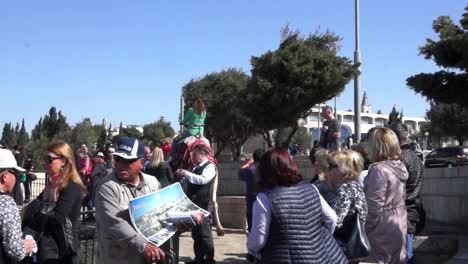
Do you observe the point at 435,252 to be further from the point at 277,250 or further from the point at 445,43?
the point at 445,43

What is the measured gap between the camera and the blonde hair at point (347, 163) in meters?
5.22

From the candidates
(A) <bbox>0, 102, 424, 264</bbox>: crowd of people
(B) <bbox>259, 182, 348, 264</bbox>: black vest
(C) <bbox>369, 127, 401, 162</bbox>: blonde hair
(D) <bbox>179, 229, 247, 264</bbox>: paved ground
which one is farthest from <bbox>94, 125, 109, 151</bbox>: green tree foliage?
(B) <bbox>259, 182, 348, 264</bbox>: black vest

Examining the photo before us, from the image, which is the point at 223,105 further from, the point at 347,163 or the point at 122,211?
the point at 122,211

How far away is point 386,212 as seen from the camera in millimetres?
5500

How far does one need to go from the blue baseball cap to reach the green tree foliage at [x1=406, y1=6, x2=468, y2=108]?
1255 cm

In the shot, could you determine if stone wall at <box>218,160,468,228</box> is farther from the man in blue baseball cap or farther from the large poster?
the man in blue baseball cap

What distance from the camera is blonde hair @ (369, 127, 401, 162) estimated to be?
18.5 ft

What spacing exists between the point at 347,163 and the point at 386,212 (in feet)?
2.27

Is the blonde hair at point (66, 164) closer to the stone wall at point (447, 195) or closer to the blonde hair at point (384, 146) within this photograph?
the blonde hair at point (384, 146)

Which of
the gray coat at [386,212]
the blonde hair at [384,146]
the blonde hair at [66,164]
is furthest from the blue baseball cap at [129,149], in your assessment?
the blonde hair at [384,146]

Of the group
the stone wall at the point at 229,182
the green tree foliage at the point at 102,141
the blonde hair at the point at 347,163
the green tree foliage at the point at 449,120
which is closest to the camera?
the blonde hair at the point at 347,163

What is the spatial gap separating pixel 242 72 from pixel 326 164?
144 feet

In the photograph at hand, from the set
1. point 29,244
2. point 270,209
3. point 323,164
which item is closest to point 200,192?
point 323,164

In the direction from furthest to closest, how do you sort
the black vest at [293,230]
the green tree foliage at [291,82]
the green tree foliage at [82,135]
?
the green tree foliage at [82,135] → the green tree foliage at [291,82] → the black vest at [293,230]
